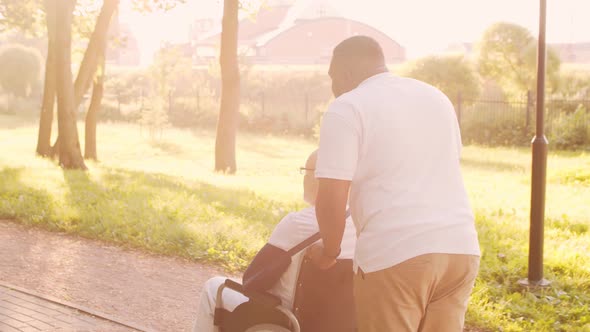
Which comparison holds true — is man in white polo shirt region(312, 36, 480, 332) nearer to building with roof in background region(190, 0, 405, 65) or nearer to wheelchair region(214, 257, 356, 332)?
wheelchair region(214, 257, 356, 332)

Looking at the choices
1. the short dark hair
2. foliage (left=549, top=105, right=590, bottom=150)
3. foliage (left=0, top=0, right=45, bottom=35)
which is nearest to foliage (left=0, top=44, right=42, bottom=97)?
foliage (left=0, top=0, right=45, bottom=35)

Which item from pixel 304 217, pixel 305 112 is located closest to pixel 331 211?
pixel 304 217

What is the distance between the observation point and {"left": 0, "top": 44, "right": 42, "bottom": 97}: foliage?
50.4m

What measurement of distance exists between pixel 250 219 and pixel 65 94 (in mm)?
7557

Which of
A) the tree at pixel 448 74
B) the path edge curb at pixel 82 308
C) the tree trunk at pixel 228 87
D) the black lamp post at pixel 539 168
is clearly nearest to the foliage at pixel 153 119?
the tree at pixel 448 74

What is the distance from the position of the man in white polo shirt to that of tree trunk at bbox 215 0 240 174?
15.5 m

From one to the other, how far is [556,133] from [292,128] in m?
13.1

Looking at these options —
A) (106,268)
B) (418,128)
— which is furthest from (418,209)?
(106,268)

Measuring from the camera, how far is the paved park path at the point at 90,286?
550cm

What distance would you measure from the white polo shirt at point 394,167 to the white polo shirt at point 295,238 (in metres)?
0.54

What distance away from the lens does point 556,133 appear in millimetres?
26172

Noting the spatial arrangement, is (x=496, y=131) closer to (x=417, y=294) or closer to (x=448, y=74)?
(x=448, y=74)

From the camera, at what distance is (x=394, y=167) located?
2.88m

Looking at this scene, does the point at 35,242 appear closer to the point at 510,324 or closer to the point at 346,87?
the point at 510,324
